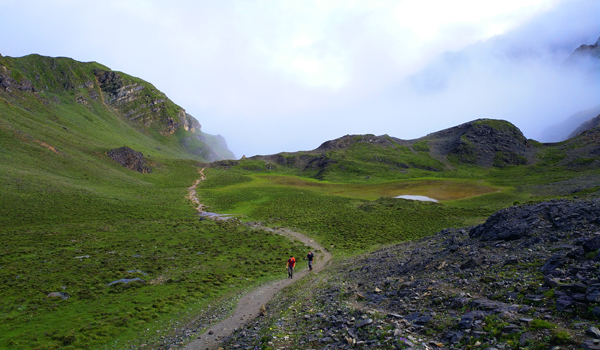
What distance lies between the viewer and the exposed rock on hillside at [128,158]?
112m

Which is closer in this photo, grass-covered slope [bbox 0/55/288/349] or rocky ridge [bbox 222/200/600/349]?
rocky ridge [bbox 222/200/600/349]

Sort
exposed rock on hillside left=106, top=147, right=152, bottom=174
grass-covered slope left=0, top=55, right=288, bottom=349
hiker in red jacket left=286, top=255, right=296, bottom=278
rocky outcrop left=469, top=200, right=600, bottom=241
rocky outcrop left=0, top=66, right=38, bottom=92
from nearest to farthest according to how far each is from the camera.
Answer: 1. rocky outcrop left=469, top=200, right=600, bottom=241
2. grass-covered slope left=0, top=55, right=288, bottom=349
3. hiker in red jacket left=286, top=255, right=296, bottom=278
4. exposed rock on hillside left=106, top=147, right=152, bottom=174
5. rocky outcrop left=0, top=66, right=38, bottom=92

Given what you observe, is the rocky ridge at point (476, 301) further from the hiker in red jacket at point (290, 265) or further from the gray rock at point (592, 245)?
the hiker in red jacket at point (290, 265)

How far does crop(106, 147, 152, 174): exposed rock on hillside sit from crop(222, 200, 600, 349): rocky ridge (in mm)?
116928

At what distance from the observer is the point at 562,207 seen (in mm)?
22000

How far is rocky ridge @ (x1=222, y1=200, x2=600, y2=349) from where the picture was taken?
369 inches

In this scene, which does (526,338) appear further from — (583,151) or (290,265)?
(583,151)

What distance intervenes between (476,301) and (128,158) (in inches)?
5212

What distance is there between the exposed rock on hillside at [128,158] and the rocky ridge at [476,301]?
384 ft

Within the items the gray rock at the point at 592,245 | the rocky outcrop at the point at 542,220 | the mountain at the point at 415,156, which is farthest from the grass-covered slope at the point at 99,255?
the mountain at the point at 415,156

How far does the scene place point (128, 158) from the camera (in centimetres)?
11438

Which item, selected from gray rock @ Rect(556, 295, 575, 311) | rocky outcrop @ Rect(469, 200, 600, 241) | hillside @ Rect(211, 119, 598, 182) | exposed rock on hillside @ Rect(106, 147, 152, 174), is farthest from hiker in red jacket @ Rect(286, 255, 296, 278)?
hillside @ Rect(211, 119, 598, 182)

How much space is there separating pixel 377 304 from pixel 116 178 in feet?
335

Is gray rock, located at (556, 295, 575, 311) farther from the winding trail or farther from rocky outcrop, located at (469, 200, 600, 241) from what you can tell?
the winding trail
